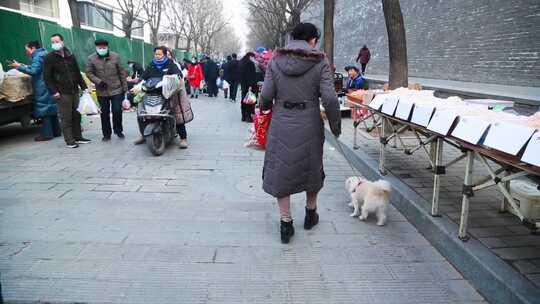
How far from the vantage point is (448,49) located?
16.0m

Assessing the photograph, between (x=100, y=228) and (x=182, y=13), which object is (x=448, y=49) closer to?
(x=100, y=228)

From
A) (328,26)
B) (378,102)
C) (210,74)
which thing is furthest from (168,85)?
(210,74)

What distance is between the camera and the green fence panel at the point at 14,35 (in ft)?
31.6

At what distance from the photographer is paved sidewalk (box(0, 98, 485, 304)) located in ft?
9.98

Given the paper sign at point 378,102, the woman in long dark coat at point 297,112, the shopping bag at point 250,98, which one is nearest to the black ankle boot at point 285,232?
the woman in long dark coat at point 297,112

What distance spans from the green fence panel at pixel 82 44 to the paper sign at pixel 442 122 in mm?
12267

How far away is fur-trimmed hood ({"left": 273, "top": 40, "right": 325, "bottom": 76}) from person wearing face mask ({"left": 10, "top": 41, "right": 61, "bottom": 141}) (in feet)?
19.7

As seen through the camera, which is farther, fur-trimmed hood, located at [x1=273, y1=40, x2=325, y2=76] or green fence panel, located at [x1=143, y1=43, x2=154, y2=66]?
green fence panel, located at [x1=143, y1=43, x2=154, y2=66]

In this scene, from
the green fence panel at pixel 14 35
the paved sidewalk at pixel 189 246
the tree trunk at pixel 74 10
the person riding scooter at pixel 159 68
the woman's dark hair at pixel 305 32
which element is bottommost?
the paved sidewalk at pixel 189 246

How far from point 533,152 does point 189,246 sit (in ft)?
8.86

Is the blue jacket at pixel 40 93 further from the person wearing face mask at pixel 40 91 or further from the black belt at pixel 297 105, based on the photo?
the black belt at pixel 297 105

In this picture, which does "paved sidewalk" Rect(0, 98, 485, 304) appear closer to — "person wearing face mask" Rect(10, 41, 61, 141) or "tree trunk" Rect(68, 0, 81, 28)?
"person wearing face mask" Rect(10, 41, 61, 141)

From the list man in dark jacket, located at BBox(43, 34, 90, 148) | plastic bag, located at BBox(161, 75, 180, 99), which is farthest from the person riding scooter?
man in dark jacket, located at BBox(43, 34, 90, 148)

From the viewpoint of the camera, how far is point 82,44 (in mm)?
13922
